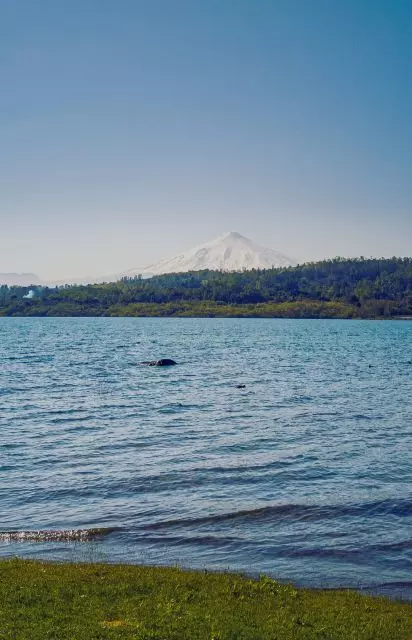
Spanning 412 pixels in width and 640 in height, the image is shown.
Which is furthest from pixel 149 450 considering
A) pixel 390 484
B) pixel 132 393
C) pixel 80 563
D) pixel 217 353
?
pixel 217 353

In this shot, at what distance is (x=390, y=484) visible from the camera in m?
30.3

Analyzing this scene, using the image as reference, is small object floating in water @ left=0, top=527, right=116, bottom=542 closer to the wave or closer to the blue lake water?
the blue lake water

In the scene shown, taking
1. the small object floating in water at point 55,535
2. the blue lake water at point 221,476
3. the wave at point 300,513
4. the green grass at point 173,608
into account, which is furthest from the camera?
the wave at point 300,513

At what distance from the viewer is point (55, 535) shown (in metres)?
22.7

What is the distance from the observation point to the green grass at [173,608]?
13594 mm

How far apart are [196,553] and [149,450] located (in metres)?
16.0

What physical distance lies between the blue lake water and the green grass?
2.28 meters

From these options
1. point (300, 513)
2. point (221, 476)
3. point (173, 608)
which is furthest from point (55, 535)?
point (221, 476)

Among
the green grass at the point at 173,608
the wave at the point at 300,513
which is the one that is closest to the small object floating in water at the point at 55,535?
the wave at the point at 300,513

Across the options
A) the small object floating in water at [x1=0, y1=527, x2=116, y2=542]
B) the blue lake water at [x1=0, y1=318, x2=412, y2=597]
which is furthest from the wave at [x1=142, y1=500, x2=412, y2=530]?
the small object floating in water at [x1=0, y1=527, x2=116, y2=542]

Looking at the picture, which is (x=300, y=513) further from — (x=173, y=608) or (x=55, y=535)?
(x=173, y=608)

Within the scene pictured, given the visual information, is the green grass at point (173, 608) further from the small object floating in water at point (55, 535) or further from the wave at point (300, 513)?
the wave at point (300, 513)

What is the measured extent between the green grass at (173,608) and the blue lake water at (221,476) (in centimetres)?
228

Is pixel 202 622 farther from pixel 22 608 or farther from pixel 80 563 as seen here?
pixel 80 563
